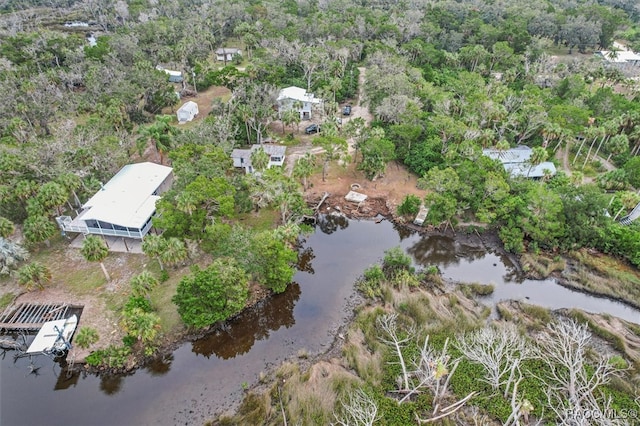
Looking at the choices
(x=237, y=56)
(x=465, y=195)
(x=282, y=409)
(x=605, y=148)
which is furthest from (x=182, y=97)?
(x=605, y=148)

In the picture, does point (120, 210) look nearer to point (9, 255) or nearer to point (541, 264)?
point (9, 255)

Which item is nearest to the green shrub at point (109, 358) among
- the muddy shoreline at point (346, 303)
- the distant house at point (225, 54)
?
the muddy shoreline at point (346, 303)

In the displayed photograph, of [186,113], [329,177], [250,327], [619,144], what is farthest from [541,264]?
[186,113]

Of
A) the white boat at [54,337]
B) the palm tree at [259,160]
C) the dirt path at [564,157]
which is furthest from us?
the dirt path at [564,157]

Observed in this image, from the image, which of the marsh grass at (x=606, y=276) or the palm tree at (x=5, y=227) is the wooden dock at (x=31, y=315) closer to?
the palm tree at (x=5, y=227)

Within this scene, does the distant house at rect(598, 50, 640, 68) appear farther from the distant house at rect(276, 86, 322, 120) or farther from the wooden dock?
the wooden dock

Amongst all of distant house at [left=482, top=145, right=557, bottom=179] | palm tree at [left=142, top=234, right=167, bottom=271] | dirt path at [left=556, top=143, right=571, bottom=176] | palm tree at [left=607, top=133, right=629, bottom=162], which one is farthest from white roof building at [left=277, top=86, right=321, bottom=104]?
palm tree at [left=607, top=133, right=629, bottom=162]

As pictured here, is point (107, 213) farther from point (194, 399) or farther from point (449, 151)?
point (449, 151)
